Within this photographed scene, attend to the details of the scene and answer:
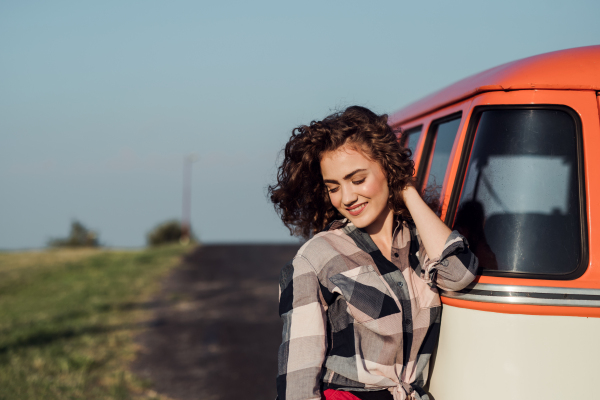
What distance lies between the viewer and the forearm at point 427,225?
2.13 meters

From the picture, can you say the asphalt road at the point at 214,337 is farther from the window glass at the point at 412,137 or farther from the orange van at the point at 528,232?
the orange van at the point at 528,232

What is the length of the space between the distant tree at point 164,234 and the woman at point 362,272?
26593 millimetres

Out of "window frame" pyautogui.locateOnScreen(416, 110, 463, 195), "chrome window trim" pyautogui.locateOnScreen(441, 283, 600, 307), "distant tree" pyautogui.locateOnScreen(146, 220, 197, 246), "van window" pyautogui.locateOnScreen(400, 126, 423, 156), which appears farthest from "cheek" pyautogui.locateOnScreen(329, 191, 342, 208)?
"distant tree" pyautogui.locateOnScreen(146, 220, 197, 246)

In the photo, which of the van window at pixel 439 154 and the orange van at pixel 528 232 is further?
the van window at pixel 439 154

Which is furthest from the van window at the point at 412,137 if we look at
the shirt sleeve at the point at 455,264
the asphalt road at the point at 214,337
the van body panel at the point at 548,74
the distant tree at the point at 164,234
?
the distant tree at the point at 164,234

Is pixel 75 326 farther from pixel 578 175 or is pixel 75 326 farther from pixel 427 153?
pixel 578 175

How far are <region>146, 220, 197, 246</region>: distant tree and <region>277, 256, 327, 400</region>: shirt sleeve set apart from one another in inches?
1057

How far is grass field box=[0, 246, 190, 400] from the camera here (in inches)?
225

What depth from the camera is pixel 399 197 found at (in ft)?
7.67

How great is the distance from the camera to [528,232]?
85.3 inches

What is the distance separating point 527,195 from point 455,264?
449 millimetres

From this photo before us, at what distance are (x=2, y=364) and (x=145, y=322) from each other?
2.62 metres

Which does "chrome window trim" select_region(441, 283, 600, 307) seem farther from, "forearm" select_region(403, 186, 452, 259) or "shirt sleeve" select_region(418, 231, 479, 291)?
"forearm" select_region(403, 186, 452, 259)

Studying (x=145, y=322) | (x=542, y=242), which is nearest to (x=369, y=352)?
(x=542, y=242)
